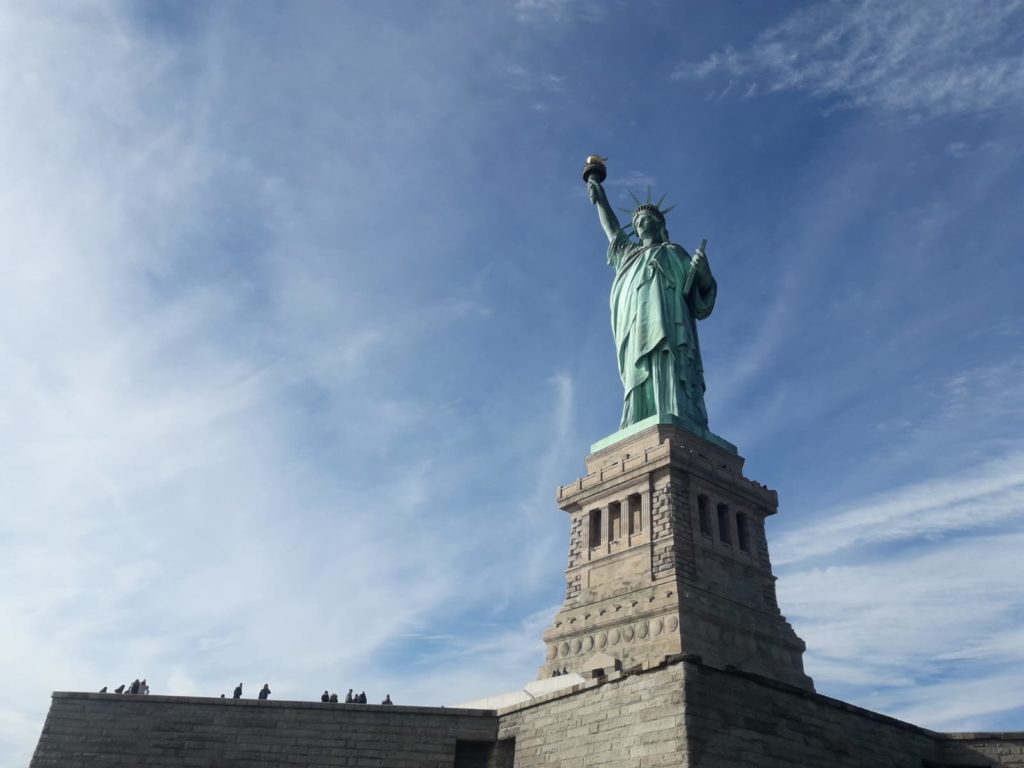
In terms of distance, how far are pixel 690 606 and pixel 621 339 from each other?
12236mm

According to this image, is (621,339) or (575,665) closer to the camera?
(575,665)


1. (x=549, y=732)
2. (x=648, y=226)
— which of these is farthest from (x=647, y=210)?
(x=549, y=732)

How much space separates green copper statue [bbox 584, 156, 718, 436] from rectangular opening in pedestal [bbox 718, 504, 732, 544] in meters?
2.90

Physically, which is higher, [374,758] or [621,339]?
[621,339]

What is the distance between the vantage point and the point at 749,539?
30.1 m

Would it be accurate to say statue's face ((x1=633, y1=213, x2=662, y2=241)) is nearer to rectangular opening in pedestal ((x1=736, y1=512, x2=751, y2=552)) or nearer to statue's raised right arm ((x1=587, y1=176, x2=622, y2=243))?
statue's raised right arm ((x1=587, y1=176, x2=622, y2=243))

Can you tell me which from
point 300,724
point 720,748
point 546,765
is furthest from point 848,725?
point 300,724

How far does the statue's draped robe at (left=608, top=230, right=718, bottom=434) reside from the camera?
32.2 m

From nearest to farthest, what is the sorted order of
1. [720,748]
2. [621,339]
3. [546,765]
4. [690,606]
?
[720,748]
[546,765]
[690,606]
[621,339]

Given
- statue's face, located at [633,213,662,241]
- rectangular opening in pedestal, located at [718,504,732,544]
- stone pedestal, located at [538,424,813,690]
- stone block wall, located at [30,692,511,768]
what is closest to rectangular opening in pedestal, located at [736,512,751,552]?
stone pedestal, located at [538,424,813,690]

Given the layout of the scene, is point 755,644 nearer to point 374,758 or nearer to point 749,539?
point 749,539

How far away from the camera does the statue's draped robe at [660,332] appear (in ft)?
105

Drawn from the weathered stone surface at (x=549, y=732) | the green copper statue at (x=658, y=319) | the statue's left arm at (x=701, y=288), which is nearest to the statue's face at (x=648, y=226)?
the green copper statue at (x=658, y=319)

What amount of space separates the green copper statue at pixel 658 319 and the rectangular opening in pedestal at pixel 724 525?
114 inches
